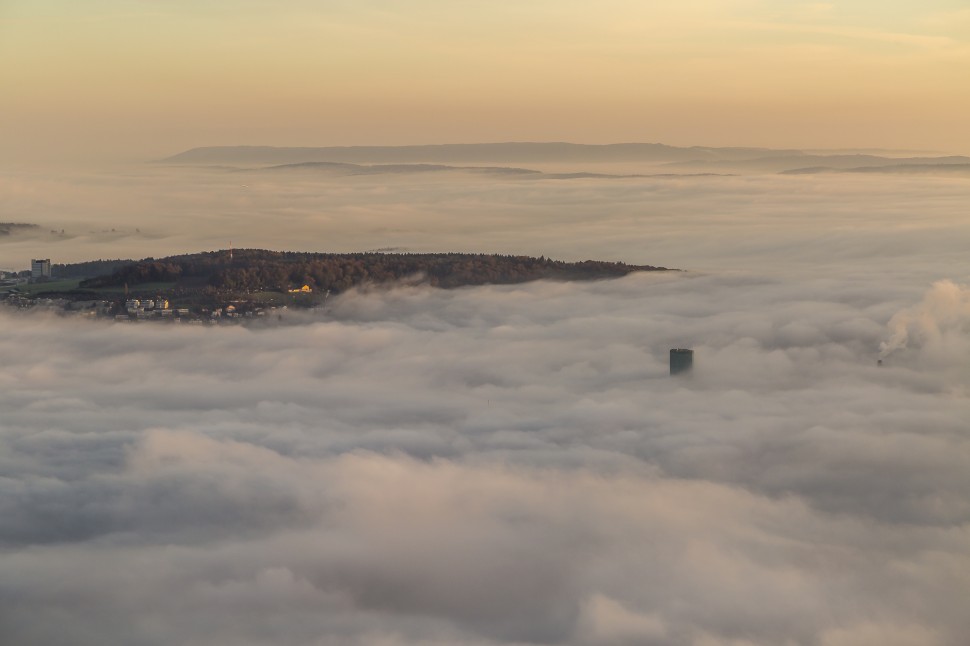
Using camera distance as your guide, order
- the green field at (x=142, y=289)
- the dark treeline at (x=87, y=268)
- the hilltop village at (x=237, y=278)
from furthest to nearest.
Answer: the dark treeline at (x=87, y=268)
the green field at (x=142, y=289)
the hilltop village at (x=237, y=278)

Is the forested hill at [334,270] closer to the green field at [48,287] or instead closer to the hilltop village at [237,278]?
the hilltop village at [237,278]

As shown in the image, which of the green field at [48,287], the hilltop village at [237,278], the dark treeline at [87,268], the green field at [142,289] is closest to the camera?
the hilltop village at [237,278]

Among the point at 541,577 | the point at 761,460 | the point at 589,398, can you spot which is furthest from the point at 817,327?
the point at 541,577

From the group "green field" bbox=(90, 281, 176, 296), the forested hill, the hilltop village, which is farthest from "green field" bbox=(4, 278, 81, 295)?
"green field" bbox=(90, 281, 176, 296)

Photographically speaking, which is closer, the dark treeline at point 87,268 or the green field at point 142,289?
the green field at point 142,289

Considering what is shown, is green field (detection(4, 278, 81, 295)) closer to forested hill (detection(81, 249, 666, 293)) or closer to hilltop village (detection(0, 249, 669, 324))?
hilltop village (detection(0, 249, 669, 324))

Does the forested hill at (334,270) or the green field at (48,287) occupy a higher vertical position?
the forested hill at (334,270)

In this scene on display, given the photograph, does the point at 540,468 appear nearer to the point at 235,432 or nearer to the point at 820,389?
the point at 235,432

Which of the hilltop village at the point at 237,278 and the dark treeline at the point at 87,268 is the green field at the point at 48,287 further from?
the dark treeline at the point at 87,268

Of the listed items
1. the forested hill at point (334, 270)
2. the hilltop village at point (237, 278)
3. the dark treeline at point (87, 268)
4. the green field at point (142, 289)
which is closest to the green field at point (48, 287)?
the hilltop village at point (237, 278)
